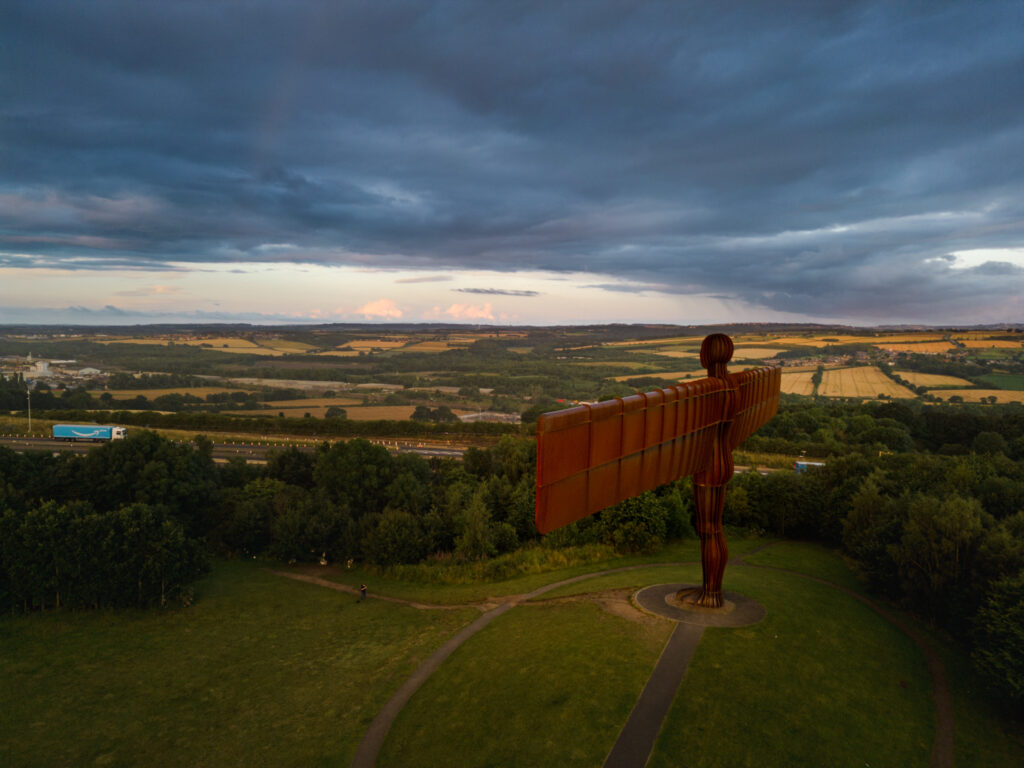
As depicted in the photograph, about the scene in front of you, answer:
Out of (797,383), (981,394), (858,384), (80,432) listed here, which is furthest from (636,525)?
(858,384)

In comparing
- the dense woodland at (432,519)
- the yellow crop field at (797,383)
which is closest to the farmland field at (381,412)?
the dense woodland at (432,519)

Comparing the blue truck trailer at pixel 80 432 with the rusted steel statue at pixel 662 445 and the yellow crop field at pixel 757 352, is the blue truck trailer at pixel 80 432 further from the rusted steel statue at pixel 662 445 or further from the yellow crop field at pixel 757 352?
the yellow crop field at pixel 757 352

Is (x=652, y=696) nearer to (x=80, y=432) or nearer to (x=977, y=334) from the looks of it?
(x=80, y=432)

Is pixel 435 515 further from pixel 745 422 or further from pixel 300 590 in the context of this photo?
pixel 745 422

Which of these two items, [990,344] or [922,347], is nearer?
[990,344]

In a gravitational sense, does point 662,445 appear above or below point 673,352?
below

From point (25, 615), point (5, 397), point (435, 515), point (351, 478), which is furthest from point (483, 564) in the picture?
point (5, 397)

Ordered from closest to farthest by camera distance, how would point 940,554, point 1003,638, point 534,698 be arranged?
point 534,698 → point 1003,638 → point 940,554

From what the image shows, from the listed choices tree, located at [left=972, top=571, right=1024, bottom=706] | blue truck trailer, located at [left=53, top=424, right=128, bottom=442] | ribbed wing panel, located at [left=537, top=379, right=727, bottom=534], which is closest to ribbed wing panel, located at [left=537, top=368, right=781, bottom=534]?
ribbed wing panel, located at [left=537, top=379, right=727, bottom=534]
